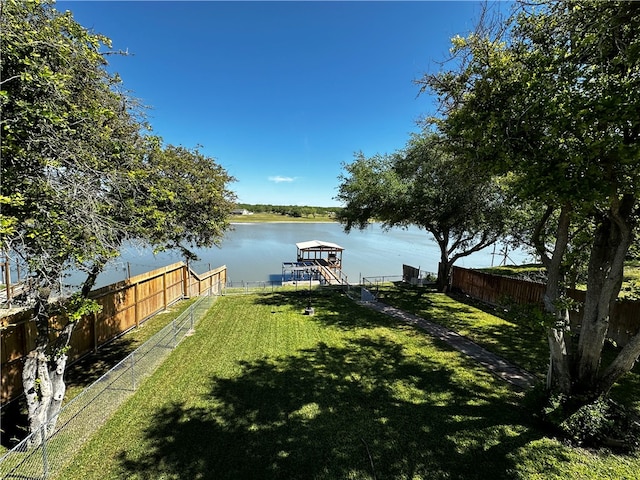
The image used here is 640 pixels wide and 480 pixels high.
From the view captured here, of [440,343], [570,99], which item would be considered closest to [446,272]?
[440,343]

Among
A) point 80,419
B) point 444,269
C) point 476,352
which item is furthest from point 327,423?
point 444,269

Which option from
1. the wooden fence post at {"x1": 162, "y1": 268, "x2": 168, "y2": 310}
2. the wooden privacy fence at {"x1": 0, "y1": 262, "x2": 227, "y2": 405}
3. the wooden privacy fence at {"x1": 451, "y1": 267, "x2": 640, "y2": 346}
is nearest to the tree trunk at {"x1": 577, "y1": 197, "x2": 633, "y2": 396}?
the wooden privacy fence at {"x1": 451, "y1": 267, "x2": 640, "y2": 346}

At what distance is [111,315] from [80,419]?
486 centimetres

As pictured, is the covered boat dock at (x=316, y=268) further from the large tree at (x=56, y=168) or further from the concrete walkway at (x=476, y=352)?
the large tree at (x=56, y=168)

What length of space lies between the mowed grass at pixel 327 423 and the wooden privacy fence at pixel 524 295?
2.30 m

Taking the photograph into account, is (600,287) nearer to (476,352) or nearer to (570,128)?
(570,128)

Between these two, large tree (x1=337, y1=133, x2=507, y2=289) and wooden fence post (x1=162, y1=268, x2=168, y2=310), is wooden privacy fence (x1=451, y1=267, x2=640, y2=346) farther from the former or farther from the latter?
wooden fence post (x1=162, y1=268, x2=168, y2=310)

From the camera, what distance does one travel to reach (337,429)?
5141 millimetres

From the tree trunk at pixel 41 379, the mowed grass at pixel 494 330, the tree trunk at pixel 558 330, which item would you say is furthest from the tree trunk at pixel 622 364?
the tree trunk at pixel 41 379

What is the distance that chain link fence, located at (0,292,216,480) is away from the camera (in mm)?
3980

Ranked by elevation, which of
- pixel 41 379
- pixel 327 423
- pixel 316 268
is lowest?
pixel 316 268

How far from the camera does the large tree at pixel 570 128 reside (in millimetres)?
3834

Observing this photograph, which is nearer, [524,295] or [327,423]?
[327,423]

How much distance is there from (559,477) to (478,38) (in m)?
7.16
